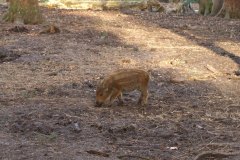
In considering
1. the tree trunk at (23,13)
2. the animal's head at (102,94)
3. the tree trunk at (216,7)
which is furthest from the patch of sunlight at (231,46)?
the tree trunk at (216,7)

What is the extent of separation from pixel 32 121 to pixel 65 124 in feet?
1.35

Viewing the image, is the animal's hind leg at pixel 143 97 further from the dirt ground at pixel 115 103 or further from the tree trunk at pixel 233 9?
the tree trunk at pixel 233 9

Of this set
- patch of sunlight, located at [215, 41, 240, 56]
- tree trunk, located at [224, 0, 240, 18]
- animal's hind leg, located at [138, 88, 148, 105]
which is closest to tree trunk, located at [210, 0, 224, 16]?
tree trunk, located at [224, 0, 240, 18]

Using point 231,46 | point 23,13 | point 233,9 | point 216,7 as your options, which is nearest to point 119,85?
point 231,46

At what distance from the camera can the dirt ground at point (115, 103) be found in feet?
23.9

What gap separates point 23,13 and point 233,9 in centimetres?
823

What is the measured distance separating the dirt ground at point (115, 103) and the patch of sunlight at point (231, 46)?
2 cm

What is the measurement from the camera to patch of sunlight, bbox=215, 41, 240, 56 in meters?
14.6

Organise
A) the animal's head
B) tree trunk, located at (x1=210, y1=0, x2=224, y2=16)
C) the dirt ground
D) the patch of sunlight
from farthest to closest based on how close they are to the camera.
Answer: tree trunk, located at (x1=210, y1=0, x2=224, y2=16)
the patch of sunlight
the animal's head
the dirt ground

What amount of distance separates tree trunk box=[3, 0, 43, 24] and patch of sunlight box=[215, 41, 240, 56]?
5072 millimetres

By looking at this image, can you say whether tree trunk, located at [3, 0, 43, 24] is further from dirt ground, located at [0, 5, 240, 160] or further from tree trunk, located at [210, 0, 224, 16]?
tree trunk, located at [210, 0, 224, 16]

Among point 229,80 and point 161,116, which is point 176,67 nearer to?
point 229,80

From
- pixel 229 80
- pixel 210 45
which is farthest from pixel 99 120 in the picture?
pixel 210 45

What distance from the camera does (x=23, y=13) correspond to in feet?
58.0
